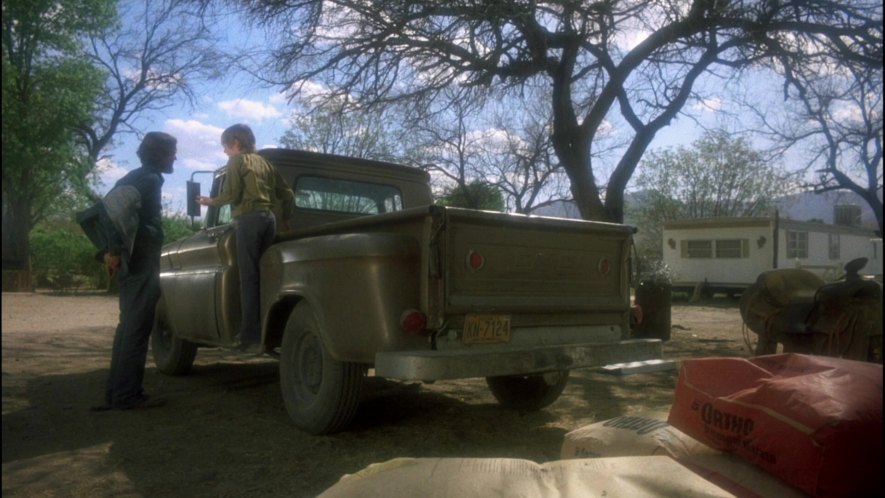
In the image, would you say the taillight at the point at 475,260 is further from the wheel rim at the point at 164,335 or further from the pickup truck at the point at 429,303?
the wheel rim at the point at 164,335

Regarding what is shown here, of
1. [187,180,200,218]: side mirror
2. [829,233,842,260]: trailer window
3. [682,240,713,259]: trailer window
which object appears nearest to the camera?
[187,180,200,218]: side mirror

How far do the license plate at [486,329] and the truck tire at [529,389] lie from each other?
1153 mm

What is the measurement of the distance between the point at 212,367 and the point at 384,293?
4.40 m

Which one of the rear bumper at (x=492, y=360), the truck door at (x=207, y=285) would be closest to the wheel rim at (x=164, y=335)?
the truck door at (x=207, y=285)

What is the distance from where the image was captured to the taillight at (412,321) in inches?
147

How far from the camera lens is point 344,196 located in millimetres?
6211

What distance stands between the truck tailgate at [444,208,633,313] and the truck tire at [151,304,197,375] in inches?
141

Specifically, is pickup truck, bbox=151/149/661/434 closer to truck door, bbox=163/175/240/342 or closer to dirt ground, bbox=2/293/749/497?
truck door, bbox=163/175/240/342

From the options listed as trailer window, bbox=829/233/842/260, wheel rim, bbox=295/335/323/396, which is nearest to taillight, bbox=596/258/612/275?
wheel rim, bbox=295/335/323/396

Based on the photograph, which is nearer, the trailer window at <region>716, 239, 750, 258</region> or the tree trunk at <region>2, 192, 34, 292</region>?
the tree trunk at <region>2, 192, 34, 292</region>

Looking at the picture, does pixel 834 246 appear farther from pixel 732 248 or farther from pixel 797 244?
pixel 732 248

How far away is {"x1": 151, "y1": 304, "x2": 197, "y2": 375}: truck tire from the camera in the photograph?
6.53 metres

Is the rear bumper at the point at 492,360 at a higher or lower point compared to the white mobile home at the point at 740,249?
lower

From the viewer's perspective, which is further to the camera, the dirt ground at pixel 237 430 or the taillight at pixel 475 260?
the taillight at pixel 475 260
